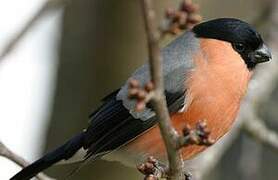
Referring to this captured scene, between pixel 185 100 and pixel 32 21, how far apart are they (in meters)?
1.29

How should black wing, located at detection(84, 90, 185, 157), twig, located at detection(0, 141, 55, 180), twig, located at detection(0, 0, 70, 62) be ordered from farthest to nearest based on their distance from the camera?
twig, located at detection(0, 0, 70, 62) → black wing, located at detection(84, 90, 185, 157) → twig, located at detection(0, 141, 55, 180)

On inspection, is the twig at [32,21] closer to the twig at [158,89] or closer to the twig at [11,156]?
the twig at [11,156]

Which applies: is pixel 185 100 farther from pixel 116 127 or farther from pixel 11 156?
pixel 11 156

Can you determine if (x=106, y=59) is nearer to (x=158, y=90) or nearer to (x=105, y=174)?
(x=105, y=174)

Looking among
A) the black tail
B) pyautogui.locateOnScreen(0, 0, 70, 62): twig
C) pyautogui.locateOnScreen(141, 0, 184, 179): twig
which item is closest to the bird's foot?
pyautogui.locateOnScreen(141, 0, 184, 179): twig

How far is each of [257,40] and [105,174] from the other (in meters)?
1.60

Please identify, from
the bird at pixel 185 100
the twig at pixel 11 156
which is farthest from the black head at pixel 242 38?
the twig at pixel 11 156

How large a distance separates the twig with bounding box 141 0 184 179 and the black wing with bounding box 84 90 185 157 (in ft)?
2.85

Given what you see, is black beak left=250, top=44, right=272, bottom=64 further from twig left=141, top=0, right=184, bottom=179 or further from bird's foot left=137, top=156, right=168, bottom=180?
twig left=141, top=0, right=184, bottom=179

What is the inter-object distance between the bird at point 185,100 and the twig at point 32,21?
640mm

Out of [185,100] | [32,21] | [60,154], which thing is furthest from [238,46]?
[32,21]

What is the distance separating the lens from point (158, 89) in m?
2.36

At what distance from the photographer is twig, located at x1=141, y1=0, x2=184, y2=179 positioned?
2.19m

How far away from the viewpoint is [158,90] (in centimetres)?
236
